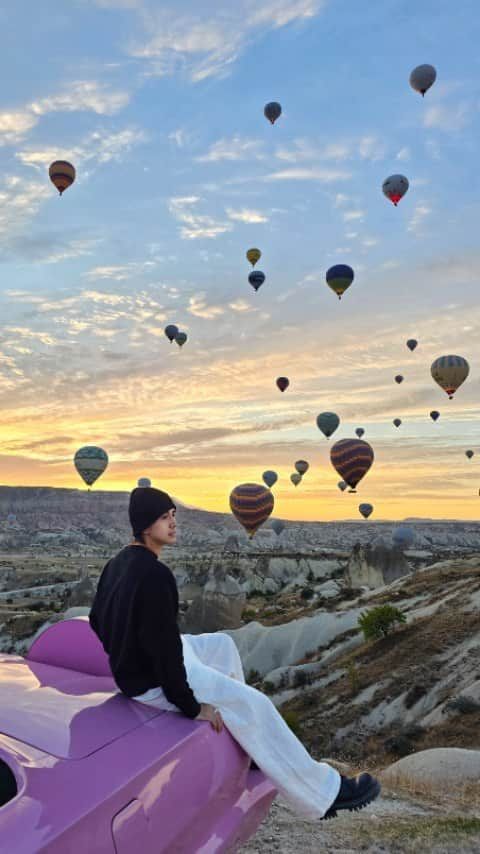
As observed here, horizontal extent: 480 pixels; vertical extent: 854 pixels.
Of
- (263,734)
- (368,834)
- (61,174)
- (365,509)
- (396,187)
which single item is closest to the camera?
(263,734)

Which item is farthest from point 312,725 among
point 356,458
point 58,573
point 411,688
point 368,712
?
point 58,573

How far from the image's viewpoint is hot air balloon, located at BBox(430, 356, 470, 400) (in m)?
53.1

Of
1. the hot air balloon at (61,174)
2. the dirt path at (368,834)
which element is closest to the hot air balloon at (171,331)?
the hot air balloon at (61,174)

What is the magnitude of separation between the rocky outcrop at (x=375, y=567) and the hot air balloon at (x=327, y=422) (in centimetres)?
1649

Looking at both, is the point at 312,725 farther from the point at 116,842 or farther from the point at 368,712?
the point at 116,842

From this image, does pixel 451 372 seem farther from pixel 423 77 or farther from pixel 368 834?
pixel 368 834

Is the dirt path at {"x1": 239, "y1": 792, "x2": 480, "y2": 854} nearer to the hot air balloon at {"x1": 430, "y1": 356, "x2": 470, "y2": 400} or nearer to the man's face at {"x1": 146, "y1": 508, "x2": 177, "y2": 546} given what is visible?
the man's face at {"x1": 146, "y1": 508, "x2": 177, "y2": 546}

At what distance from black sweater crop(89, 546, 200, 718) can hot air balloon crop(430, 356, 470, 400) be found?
52.8 meters

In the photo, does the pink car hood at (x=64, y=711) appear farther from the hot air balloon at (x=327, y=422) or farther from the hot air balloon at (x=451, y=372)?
the hot air balloon at (x=327, y=422)

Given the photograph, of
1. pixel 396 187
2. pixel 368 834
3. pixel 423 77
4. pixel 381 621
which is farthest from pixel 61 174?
pixel 368 834

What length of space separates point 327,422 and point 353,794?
63.9 m

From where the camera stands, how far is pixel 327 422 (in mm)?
66875

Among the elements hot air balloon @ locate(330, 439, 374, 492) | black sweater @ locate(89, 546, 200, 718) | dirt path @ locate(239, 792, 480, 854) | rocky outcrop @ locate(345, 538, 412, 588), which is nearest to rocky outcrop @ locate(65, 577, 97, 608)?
rocky outcrop @ locate(345, 538, 412, 588)

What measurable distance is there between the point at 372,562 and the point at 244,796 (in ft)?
240
